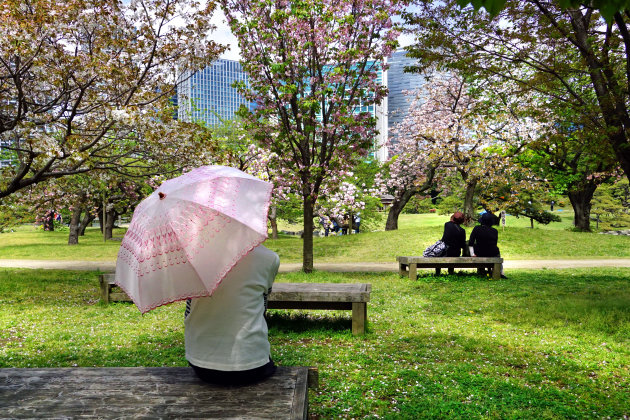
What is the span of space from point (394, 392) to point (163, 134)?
305 inches

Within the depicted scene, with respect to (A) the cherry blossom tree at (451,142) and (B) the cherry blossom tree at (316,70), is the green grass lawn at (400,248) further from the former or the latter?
(B) the cherry blossom tree at (316,70)

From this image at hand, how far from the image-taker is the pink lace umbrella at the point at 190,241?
2.55 meters

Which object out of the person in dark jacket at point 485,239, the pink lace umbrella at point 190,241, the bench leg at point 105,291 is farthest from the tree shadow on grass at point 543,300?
the bench leg at point 105,291

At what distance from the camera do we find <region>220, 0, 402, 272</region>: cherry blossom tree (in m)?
10.9

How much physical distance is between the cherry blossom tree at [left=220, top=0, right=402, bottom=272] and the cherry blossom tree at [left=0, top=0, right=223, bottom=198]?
142 centimetres

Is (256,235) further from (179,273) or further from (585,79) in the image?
(585,79)

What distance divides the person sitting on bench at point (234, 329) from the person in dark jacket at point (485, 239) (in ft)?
27.5

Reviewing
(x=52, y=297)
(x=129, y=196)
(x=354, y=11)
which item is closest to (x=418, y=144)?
(x=354, y=11)

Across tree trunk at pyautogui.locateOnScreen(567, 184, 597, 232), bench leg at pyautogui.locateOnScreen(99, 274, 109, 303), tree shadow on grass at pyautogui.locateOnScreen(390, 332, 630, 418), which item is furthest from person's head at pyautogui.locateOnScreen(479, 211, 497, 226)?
tree trunk at pyautogui.locateOnScreen(567, 184, 597, 232)

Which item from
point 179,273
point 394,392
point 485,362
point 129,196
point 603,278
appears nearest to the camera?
point 179,273

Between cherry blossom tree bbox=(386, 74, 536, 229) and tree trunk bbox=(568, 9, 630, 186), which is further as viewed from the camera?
cherry blossom tree bbox=(386, 74, 536, 229)

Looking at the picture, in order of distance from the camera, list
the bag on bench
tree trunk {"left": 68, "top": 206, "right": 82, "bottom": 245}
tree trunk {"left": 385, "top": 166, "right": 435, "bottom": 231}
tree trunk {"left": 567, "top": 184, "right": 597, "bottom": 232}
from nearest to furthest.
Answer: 1. the bag on bench
2. tree trunk {"left": 68, "top": 206, "right": 82, "bottom": 245}
3. tree trunk {"left": 385, "top": 166, "right": 435, "bottom": 231}
4. tree trunk {"left": 567, "top": 184, "right": 597, "bottom": 232}

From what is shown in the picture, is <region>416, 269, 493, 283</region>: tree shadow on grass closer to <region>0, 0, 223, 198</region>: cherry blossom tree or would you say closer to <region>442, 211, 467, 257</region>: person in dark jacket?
<region>442, 211, 467, 257</region>: person in dark jacket

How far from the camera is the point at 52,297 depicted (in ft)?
30.9
